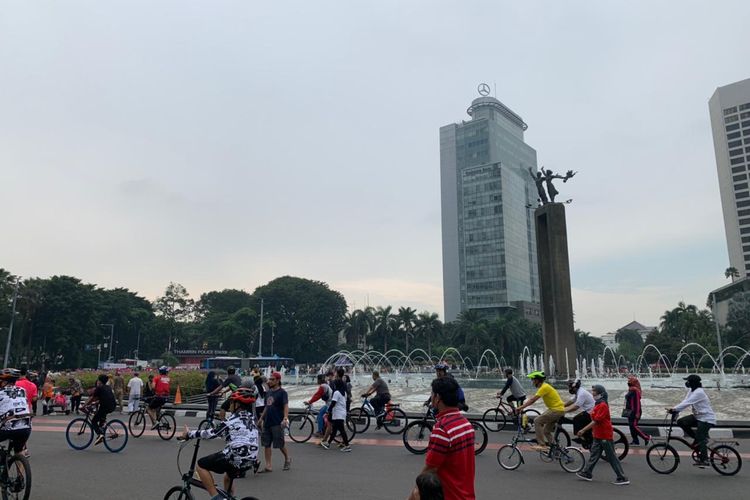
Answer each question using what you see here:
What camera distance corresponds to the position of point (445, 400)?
14.8 ft

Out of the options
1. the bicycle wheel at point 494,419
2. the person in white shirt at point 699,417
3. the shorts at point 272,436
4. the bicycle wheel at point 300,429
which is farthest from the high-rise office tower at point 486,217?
the shorts at point 272,436

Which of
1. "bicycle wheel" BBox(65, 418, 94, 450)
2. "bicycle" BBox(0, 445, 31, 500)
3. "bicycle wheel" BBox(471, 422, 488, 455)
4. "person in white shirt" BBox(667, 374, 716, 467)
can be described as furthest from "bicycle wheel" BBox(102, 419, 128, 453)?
"person in white shirt" BBox(667, 374, 716, 467)

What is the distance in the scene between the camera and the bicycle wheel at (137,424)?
14242 mm

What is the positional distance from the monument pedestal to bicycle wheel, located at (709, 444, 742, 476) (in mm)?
23573

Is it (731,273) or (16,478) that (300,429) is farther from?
(731,273)

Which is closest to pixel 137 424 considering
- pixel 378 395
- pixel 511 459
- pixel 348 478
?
pixel 378 395

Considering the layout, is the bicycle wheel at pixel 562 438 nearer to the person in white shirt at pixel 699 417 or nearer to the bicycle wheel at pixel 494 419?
the person in white shirt at pixel 699 417

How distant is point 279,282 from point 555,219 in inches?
2679

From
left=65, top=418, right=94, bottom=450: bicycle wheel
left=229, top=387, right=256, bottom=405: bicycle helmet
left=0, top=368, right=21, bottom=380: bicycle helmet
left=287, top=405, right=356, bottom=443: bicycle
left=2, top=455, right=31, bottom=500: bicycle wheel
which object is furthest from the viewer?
left=287, top=405, right=356, bottom=443: bicycle

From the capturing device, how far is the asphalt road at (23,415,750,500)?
329 inches

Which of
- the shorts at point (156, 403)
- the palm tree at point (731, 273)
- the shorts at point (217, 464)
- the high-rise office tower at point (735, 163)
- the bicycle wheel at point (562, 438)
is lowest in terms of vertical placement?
the bicycle wheel at point (562, 438)

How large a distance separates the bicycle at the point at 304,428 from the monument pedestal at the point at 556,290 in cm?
2256

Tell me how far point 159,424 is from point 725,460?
1307 cm

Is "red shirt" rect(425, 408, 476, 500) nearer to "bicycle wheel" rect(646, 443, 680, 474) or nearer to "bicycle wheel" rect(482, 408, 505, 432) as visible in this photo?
"bicycle wheel" rect(646, 443, 680, 474)
